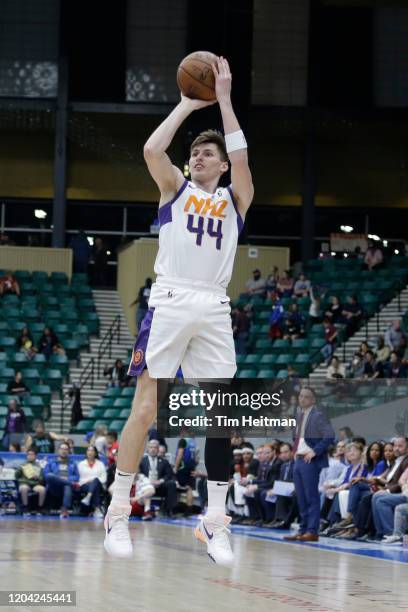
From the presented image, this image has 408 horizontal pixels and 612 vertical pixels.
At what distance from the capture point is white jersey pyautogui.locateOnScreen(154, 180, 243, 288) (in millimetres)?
6742

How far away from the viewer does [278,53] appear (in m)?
33.4

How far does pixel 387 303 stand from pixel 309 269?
3.99 m

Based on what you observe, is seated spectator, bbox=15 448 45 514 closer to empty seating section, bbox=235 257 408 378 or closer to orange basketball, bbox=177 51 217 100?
empty seating section, bbox=235 257 408 378

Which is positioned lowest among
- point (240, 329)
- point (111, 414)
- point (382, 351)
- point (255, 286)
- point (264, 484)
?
point (264, 484)

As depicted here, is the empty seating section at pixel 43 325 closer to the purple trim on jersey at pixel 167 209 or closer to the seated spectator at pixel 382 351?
the seated spectator at pixel 382 351

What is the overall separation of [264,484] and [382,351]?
5.41 m

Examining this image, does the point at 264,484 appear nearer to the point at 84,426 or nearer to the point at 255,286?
the point at 84,426

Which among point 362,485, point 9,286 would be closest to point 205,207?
point 362,485

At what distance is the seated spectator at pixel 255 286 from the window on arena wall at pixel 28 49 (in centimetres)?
775

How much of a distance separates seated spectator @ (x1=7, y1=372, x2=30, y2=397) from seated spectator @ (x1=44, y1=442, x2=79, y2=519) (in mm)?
5615

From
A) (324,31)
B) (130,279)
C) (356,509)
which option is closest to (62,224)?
(130,279)

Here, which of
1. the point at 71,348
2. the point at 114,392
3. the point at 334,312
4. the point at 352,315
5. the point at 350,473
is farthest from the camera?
the point at 71,348

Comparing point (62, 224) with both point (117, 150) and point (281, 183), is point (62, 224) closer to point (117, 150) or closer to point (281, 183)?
point (117, 150)

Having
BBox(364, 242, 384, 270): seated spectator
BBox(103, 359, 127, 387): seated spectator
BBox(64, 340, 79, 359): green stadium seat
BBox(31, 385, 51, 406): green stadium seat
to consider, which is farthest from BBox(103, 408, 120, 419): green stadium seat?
BBox(364, 242, 384, 270): seated spectator
